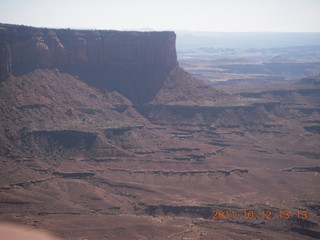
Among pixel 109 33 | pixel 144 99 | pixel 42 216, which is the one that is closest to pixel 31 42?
pixel 109 33

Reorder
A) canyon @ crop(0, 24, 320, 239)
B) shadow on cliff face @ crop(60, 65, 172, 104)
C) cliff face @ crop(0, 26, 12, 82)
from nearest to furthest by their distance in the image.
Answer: canyon @ crop(0, 24, 320, 239) < cliff face @ crop(0, 26, 12, 82) < shadow on cliff face @ crop(60, 65, 172, 104)
